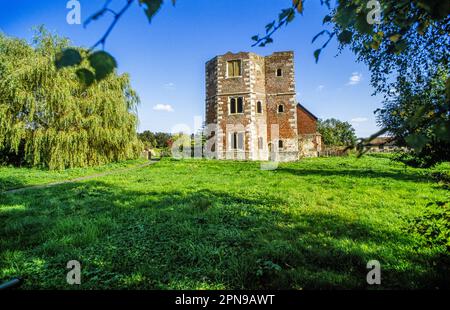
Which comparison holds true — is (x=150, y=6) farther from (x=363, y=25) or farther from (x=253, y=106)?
(x=253, y=106)

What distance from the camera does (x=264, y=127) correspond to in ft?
96.1

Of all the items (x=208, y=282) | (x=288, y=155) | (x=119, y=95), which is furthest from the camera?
(x=288, y=155)

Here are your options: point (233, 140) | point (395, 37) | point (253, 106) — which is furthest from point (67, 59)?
point (253, 106)

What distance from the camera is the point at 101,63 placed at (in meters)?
1.23

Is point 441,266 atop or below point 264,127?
below

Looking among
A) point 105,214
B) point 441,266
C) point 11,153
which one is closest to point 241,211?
point 105,214

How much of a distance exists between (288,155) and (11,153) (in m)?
24.5

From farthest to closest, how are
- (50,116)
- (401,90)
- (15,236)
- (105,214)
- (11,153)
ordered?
(11,153) < (50,116) < (401,90) < (105,214) < (15,236)

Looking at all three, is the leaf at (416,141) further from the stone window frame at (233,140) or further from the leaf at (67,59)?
the stone window frame at (233,140)

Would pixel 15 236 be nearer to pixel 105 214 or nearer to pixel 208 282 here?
pixel 105 214

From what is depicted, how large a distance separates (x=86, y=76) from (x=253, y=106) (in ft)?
90.0

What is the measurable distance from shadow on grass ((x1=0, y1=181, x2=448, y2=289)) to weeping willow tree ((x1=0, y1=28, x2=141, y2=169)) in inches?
468

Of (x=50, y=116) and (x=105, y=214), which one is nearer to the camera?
(x=105, y=214)

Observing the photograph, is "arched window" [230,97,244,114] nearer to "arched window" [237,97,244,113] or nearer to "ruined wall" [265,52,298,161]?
"arched window" [237,97,244,113]
